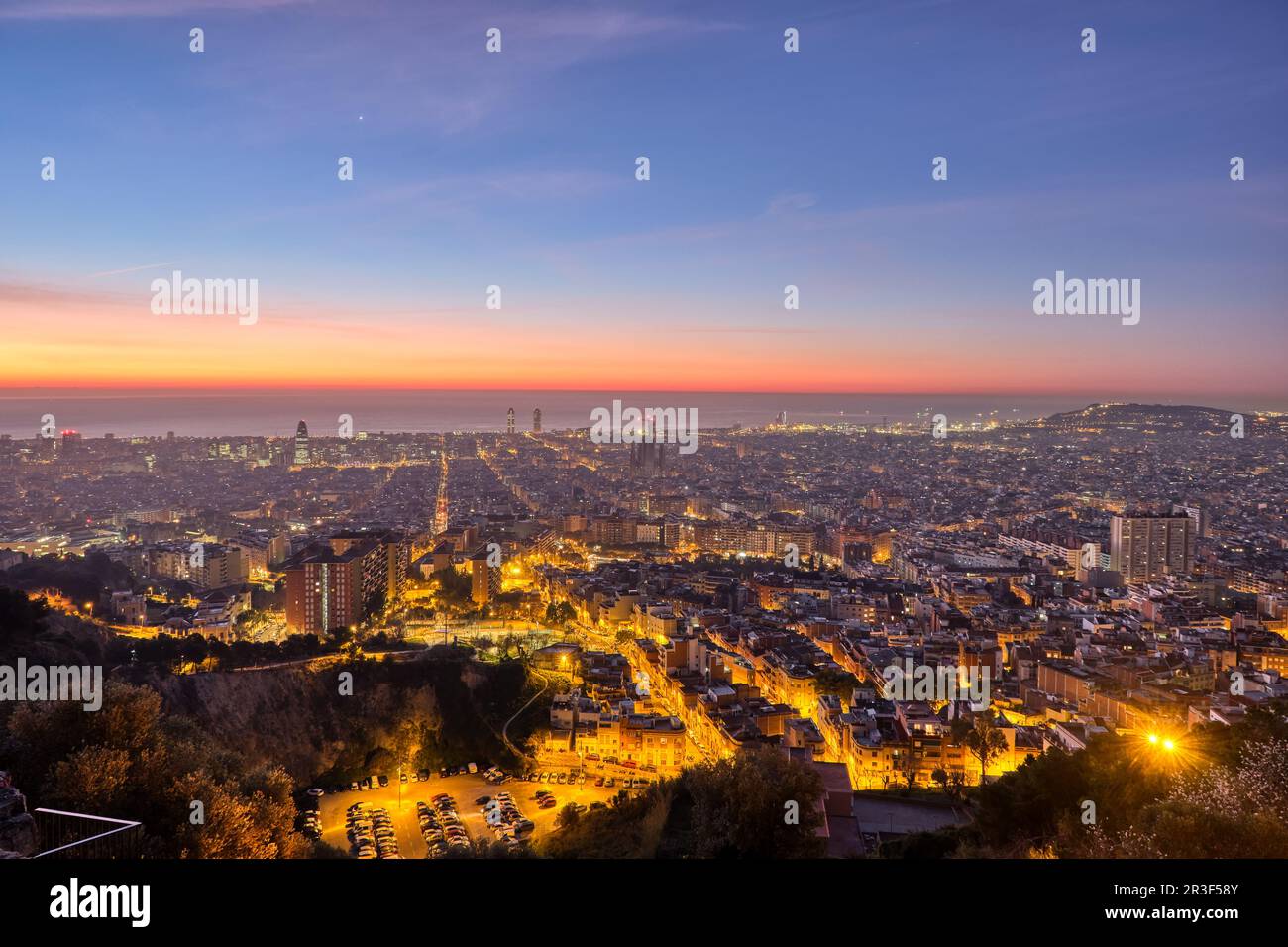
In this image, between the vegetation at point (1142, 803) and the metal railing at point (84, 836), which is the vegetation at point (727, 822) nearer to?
the vegetation at point (1142, 803)

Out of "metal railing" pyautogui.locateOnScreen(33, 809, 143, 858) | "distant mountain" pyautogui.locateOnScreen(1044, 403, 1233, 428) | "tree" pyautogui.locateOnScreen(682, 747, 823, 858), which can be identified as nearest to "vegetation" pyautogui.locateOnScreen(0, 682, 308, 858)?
"metal railing" pyautogui.locateOnScreen(33, 809, 143, 858)

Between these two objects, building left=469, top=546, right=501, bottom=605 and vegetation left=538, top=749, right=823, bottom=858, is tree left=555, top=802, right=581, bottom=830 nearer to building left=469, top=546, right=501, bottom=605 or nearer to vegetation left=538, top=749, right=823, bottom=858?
vegetation left=538, top=749, right=823, bottom=858

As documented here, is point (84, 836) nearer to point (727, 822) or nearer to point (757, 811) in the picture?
point (727, 822)

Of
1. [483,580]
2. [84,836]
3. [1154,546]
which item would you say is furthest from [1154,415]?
[84,836]

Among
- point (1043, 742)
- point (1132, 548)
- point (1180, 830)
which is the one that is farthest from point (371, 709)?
point (1132, 548)

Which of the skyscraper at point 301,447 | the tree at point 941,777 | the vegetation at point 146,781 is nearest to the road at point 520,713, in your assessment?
the tree at point 941,777
